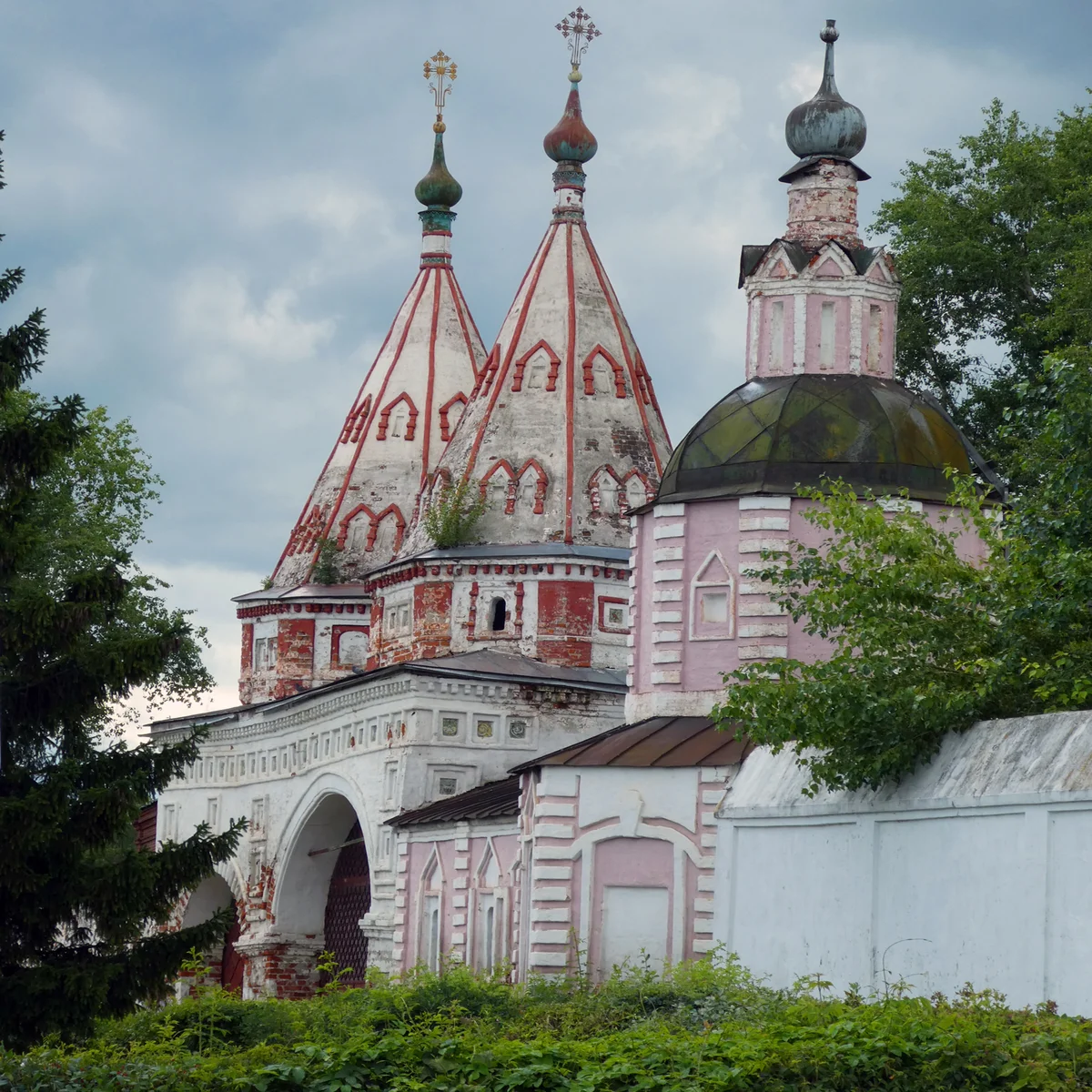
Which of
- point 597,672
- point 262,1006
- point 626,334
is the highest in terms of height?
point 626,334

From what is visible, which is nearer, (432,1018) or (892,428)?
(432,1018)

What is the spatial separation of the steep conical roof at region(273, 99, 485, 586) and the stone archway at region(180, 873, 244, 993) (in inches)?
207

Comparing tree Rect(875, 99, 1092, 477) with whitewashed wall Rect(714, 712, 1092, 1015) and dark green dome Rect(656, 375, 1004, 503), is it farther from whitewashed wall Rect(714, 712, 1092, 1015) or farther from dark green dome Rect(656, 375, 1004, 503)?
whitewashed wall Rect(714, 712, 1092, 1015)

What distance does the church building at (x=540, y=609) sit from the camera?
19.9 m

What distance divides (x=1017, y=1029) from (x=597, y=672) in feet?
63.3

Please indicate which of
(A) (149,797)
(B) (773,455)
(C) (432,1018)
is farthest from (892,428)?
(C) (432,1018)

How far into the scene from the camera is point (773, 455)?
21359 mm

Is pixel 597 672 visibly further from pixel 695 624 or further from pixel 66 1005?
pixel 66 1005

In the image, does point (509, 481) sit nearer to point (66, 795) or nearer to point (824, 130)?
point (824, 130)

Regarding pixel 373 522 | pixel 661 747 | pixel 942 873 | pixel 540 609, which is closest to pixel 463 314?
pixel 373 522

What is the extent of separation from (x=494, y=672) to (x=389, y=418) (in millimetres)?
9166

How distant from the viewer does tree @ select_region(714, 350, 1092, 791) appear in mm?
13453

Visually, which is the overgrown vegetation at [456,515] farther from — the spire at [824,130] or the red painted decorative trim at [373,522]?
the spire at [824,130]

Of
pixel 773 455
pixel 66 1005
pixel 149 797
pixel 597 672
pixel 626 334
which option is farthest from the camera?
pixel 626 334
